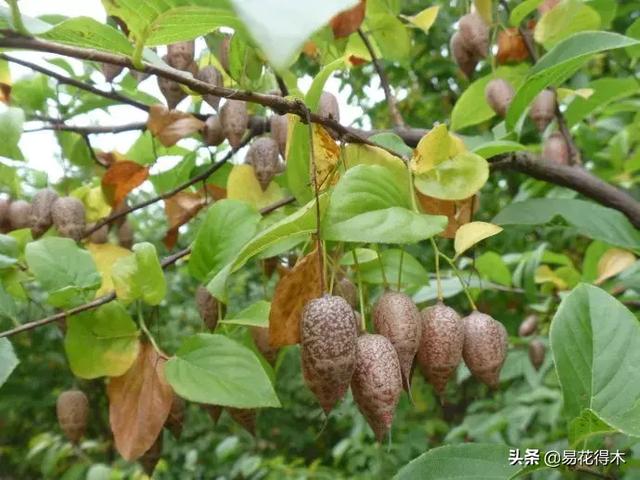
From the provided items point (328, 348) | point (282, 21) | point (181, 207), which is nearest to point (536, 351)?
point (181, 207)

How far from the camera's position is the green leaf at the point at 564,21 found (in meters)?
0.91

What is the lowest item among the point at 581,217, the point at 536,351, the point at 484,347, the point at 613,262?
the point at 536,351

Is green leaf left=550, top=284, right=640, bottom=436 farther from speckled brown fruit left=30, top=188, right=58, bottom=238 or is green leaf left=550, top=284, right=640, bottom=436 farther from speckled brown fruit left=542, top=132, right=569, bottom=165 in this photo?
speckled brown fruit left=30, top=188, right=58, bottom=238

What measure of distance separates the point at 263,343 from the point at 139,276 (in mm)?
135

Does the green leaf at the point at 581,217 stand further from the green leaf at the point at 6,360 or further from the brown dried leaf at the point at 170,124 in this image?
the green leaf at the point at 6,360

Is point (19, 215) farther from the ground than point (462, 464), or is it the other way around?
point (19, 215)

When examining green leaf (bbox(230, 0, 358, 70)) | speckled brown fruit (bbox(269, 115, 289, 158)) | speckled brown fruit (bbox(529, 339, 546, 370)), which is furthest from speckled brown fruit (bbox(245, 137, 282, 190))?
speckled brown fruit (bbox(529, 339, 546, 370))

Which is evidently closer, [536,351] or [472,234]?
[472,234]

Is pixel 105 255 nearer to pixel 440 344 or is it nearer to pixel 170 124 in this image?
pixel 170 124

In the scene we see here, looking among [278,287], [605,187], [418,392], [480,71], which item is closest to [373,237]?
[278,287]

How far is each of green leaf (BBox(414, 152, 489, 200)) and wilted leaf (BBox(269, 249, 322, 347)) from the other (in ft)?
0.38

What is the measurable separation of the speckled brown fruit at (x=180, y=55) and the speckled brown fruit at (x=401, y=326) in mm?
326

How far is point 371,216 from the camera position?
19.4 inches

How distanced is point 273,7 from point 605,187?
68 centimetres
